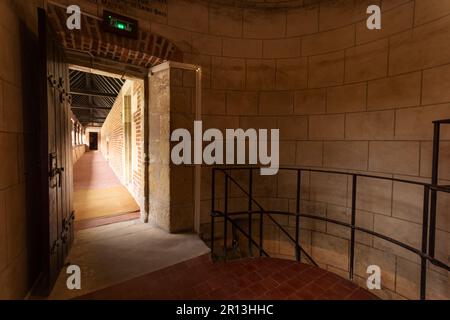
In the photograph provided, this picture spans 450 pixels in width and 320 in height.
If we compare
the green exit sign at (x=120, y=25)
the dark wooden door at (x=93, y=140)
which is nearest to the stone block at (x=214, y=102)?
the green exit sign at (x=120, y=25)

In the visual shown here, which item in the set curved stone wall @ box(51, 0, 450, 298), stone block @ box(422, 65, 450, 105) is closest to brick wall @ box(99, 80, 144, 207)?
curved stone wall @ box(51, 0, 450, 298)

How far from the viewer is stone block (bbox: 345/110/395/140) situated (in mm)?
2600

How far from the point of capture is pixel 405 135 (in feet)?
8.11

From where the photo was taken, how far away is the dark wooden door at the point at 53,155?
1791 millimetres

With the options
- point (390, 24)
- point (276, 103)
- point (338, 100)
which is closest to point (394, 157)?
point (338, 100)

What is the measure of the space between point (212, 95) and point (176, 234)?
2034 millimetres

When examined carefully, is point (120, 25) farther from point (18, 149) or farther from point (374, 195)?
point (374, 195)

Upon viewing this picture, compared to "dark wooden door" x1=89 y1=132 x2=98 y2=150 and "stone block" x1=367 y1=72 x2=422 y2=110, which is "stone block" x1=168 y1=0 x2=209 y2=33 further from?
"dark wooden door" x1=89 y1=132 x2=98 y2=150

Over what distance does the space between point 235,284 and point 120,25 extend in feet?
10.1

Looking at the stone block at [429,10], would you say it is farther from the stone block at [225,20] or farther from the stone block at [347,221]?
the stone block at [347,221]

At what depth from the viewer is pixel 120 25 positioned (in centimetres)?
256

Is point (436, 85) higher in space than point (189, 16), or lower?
lower

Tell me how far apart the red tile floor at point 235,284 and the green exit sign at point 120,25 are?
2.67 m
